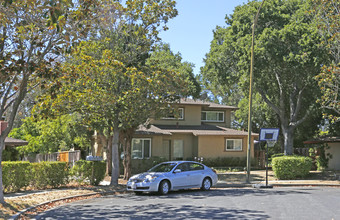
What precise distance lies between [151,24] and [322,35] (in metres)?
10.6

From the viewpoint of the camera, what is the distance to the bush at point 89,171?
824 inches

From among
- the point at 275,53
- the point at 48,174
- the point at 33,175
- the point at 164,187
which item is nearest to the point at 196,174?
the point at 164,187

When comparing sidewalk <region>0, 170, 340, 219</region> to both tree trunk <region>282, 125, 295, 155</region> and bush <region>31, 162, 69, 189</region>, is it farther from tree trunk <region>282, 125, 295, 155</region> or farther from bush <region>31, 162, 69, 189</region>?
tree trunk <region>282, 125, 295, 155</region>

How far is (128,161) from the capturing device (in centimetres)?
2495

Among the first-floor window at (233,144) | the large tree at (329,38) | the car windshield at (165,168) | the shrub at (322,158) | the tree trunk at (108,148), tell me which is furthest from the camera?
the first-floor window at (233,144)

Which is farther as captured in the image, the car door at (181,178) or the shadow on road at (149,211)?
the car door at (181,178)

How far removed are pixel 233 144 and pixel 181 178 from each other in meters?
18.7

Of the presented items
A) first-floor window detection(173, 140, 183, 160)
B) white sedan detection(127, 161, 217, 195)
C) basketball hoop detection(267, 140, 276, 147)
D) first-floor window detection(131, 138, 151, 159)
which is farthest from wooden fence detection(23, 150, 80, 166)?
basketball hoop detection(267, 140, 276, 147)

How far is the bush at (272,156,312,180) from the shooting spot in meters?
26.3

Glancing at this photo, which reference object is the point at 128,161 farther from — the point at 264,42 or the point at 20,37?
the point at 20,37

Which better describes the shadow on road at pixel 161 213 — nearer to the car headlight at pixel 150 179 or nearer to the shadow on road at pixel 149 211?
the shadow on road at pixel 149 211

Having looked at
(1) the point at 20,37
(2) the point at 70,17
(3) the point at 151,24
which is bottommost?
(1) the point at 20,37

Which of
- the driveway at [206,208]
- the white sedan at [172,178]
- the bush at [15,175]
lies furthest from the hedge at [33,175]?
the white sedan at [172,178]

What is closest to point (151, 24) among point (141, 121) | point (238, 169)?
point (141, 121)
